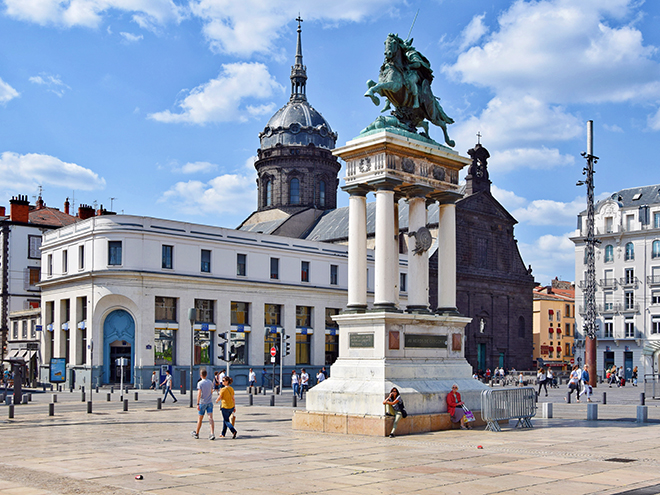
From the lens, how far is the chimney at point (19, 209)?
68.9 m

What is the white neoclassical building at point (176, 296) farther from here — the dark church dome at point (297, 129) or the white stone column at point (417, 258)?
the white stone column at point (417, 258)

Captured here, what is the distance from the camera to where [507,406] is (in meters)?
20.3

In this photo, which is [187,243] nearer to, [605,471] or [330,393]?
[330,393]

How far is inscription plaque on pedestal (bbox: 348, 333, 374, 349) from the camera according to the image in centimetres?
Answer: 1977

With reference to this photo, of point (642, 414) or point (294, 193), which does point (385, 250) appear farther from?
point (294, 193)

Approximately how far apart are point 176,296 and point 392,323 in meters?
34.7

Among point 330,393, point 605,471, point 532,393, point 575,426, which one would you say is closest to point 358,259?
point 330,393

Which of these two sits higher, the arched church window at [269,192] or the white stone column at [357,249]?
the arched church window at [269,192]

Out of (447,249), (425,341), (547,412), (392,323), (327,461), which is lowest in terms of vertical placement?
(547,412)

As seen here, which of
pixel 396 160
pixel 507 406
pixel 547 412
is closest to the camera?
pixel 507 406

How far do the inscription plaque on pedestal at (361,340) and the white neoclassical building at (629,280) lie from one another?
2235 inches

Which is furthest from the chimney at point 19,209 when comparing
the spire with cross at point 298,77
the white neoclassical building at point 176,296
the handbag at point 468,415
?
the handbag at point 468,415

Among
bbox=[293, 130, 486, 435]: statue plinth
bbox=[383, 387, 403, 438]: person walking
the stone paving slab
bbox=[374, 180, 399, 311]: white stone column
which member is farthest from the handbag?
bbox=[374, 180, 399, 311]: white stone column

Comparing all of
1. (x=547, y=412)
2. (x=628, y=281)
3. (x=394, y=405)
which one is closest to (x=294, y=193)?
(x=628, y=281)
